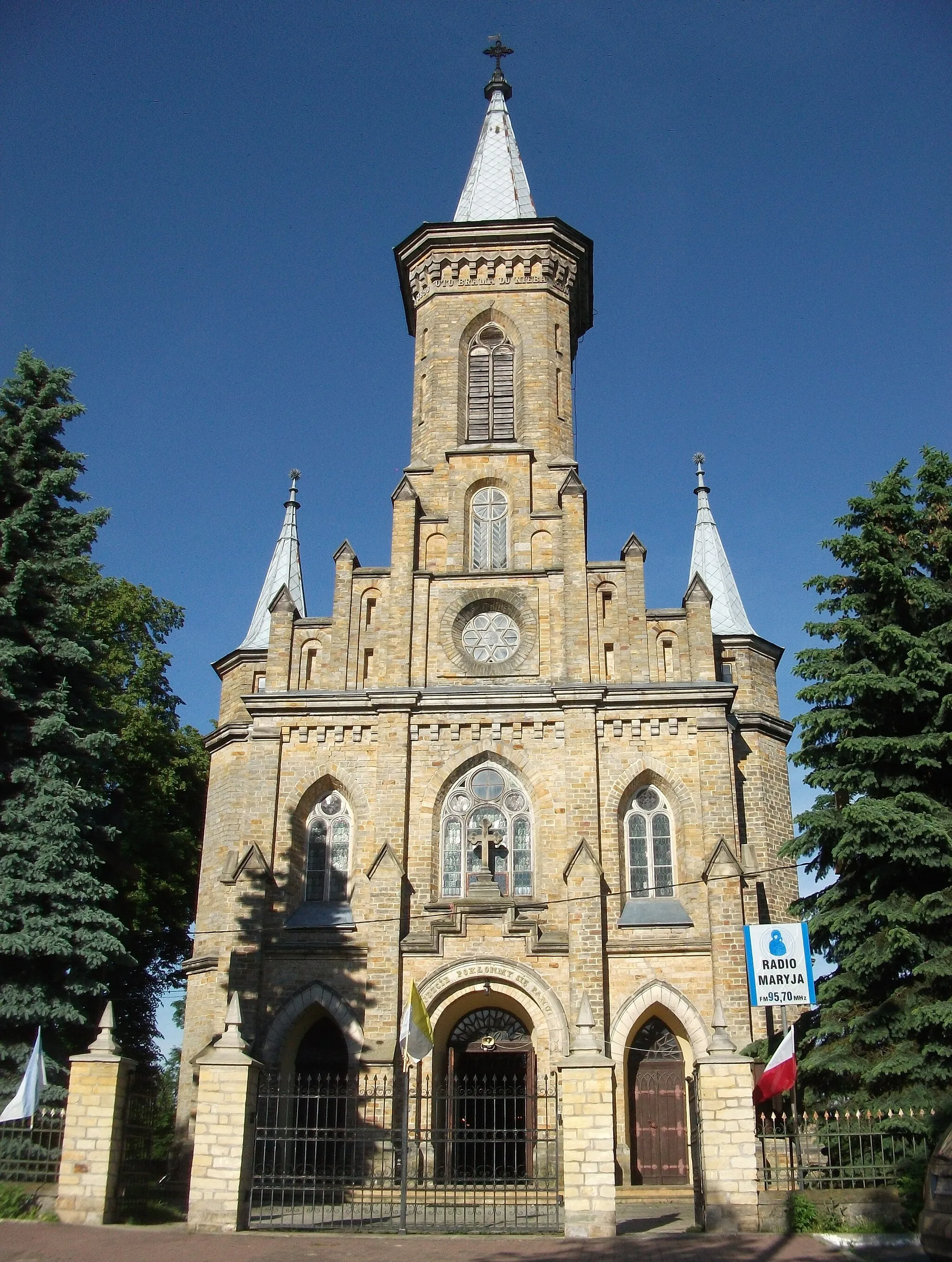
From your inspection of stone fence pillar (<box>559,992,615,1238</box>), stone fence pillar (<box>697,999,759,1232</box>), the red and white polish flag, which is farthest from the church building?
stone fence pillar (<box>559,992,615,1238</box>)

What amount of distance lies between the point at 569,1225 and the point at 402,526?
16.0m

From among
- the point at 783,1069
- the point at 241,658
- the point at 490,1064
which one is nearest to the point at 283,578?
the point at 241,658

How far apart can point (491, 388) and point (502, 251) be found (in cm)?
384

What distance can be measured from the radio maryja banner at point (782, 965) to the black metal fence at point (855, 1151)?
204 centimetres

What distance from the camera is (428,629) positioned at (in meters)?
26.5

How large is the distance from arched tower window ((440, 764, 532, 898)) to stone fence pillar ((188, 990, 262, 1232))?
8437 millimetres

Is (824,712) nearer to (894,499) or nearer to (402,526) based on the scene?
(894,499)

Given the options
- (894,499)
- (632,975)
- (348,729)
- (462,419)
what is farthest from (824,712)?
(462,419)

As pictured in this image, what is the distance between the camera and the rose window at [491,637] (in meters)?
26.4

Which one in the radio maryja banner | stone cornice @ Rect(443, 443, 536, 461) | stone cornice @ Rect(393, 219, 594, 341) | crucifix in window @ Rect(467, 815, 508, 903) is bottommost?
the radio maryja banner

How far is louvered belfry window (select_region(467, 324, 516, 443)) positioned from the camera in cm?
2995

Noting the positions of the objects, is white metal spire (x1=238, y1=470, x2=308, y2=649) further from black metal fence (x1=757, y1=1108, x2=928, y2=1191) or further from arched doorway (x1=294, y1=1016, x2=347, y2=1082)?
black metal fence (x1=757, y1=1108, x2=928, y2=1191)

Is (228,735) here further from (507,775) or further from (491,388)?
(491,388)

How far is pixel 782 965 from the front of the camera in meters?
19.6
